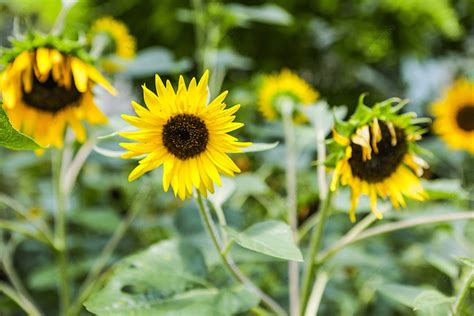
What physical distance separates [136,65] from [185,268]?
0.55 m

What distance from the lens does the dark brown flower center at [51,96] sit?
64 centimetres

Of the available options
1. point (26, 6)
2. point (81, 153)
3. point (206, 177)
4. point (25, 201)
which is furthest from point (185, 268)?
point (26, 6)

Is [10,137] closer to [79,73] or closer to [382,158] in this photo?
[79,73]

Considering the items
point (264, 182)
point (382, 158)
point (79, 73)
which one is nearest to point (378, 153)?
point (382, 158)

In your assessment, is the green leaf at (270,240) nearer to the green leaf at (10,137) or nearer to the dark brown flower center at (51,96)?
the green leaf at (10,137)

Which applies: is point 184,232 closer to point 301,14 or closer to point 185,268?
point 185,268

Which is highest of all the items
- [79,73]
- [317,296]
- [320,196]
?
[79,73]

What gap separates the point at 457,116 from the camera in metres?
1.29

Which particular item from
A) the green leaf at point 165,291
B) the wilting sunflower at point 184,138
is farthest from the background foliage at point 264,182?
the wilting sunflower at point 184,138

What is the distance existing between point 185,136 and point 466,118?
3.28ft

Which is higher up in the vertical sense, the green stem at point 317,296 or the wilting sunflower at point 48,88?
the wilting sunflower at point 48,88

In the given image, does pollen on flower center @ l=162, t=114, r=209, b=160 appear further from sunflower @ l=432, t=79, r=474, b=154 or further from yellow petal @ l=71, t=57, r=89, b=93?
sunflower @ l=432, t=79, r=474, b=154

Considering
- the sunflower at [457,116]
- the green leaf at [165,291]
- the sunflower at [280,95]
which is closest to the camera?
the green leaf at [165,291]

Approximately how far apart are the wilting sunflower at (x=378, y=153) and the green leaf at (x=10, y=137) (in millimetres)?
263
